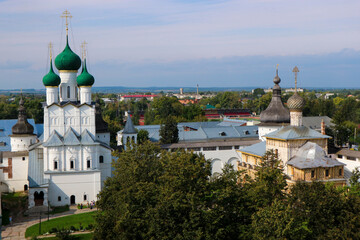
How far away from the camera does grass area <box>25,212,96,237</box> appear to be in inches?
913

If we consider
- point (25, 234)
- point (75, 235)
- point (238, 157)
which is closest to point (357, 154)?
point (238, 157)

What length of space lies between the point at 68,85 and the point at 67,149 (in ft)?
15.4

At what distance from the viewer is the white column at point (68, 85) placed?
3058cm

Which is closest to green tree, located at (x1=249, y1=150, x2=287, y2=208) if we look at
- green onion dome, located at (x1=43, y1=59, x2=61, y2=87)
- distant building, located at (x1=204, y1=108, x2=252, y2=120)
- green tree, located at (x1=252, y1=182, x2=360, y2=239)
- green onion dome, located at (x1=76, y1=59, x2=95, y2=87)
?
green tree, located at (x1=252, y1=182, x2=360, y2=239)

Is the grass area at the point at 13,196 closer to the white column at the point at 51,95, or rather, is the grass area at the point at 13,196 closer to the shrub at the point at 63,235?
the white column at the point at 51,95

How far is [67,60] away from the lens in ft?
99.1

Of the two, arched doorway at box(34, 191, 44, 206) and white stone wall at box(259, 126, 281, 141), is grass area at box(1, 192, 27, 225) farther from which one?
white stone wall at box(259, 126, 281, 141)

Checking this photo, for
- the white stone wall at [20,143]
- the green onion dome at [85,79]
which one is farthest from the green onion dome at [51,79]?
the white stone wall at [20,143]

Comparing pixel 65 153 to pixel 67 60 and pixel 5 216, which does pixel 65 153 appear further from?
pixel 67 60

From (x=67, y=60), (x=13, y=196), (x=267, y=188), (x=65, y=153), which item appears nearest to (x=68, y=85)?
(x=67, y=60)

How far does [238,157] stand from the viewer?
108 feet

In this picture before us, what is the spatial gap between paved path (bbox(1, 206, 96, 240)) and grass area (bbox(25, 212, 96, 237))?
1.32ft

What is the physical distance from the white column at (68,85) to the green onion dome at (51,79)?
597 mm

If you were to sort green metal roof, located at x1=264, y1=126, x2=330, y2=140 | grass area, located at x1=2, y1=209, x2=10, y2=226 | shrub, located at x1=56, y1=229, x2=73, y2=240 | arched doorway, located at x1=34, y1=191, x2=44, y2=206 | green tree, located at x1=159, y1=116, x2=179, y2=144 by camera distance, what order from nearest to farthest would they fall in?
shrub, located at x1=56, y1=229, x2=73, y2=240 → green metal roof, located at x1=264, y1=126, x2=330, y2=140 → grass area, located at x1=2, y1=209, x2=10, y2=226 → arched doorway, located at x1=34, y1=191, x2=44, y2=206 → green tree, located at x1=159, y1=116, x2=179, y2=144
